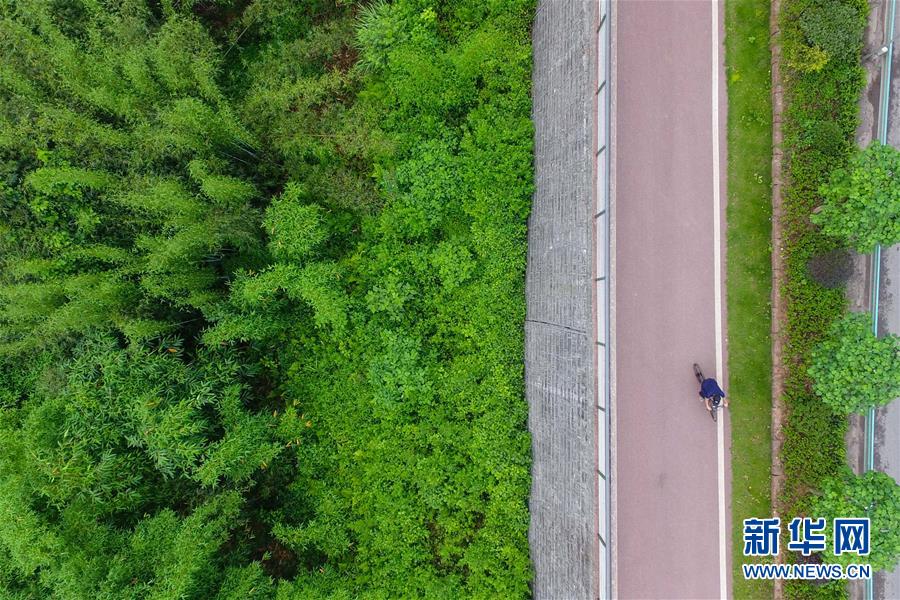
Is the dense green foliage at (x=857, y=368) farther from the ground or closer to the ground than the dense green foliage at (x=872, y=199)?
closer to the ground

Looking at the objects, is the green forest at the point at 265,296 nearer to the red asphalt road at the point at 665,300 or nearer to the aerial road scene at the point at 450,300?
the aerial road scene at the point at 450,300

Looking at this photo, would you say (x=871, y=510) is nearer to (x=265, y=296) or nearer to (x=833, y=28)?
(x=833, y=28)

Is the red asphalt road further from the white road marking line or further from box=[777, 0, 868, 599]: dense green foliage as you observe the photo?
box=[777, 0, 868, 599]: dense green foliage

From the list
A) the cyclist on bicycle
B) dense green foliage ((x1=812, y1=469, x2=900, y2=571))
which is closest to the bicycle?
the cyclist on bicycle

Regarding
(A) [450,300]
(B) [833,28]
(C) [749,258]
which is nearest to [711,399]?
(C) [749,258]

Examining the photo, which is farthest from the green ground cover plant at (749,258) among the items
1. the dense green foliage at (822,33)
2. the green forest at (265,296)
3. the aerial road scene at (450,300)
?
the green forest at (265,296)
